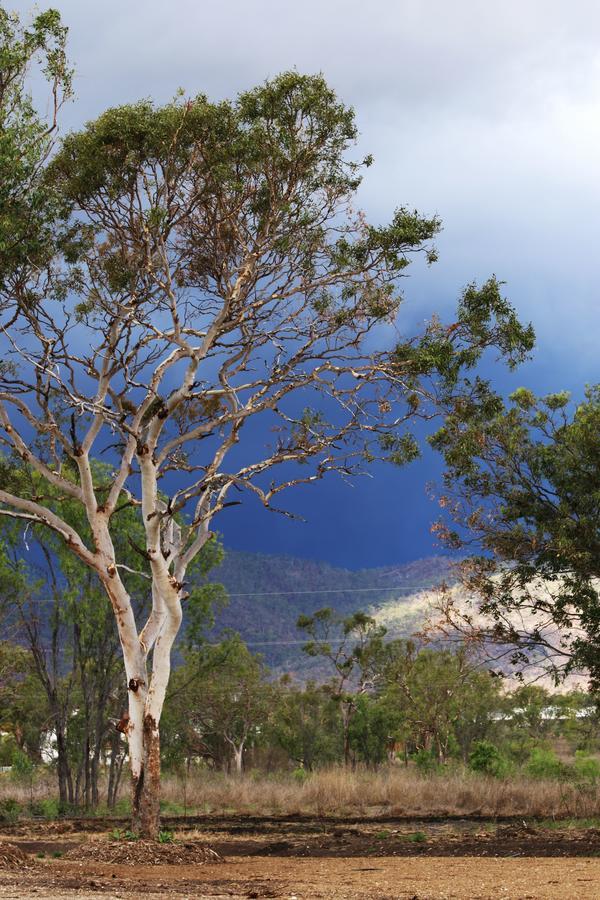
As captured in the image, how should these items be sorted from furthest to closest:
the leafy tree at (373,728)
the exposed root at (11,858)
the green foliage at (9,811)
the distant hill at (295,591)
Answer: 1. the distant hill at (295,591)
2. the leafy tree at (373,728)
3. the green foliage at (9,811)
4. the exposed root at (11,858)

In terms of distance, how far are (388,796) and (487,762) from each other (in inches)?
185

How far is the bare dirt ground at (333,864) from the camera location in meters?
9.75

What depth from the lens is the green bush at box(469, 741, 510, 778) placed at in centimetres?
2569

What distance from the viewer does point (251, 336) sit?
17.8 metres

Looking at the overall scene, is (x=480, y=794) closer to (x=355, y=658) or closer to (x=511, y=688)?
(x=355, y=658)

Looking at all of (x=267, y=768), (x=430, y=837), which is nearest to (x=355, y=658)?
(x=267, y=768)

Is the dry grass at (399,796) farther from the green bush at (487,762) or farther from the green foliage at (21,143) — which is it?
the green foliage at (21,143)

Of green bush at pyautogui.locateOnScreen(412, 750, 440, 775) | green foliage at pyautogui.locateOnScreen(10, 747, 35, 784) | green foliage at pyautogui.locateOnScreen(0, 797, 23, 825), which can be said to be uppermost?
green foliage at pyautogui.locateOnScreen(10, 747, 35, 784)

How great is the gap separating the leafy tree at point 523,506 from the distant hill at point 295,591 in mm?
40413

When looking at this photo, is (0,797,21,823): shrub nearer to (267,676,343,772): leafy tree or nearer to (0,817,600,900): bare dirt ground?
(0,817,600,900): bare dirt ground

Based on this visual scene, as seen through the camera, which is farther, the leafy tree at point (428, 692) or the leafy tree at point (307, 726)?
the leafy tree at point (307, 726)

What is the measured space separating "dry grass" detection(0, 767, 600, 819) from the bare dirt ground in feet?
4.53

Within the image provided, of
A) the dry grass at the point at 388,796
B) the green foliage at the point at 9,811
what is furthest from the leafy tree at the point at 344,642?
the green foliage at the point at 9,811

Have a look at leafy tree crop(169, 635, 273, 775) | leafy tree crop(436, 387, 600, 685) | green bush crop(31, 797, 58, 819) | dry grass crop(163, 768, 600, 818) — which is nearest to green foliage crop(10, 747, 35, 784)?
green bush crop(31, 797, 58, 819)
